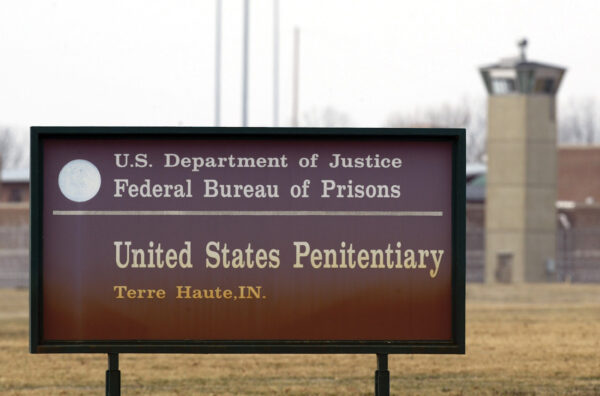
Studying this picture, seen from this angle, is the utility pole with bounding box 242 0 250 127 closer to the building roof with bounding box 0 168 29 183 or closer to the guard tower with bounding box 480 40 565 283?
the guard tower with bounding box 480 40 565 283

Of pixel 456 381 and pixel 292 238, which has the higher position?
pixel 292 238

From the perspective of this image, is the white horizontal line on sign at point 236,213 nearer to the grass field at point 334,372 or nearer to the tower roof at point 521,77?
the grass field at point 334,372

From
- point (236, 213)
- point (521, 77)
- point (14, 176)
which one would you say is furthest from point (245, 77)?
point (14, 176)

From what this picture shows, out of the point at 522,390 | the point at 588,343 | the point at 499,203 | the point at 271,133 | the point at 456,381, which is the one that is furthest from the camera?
the point at 499,203

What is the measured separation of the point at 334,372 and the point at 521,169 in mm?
50279

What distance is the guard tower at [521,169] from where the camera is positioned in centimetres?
6569

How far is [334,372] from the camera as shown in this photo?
56.2 ft

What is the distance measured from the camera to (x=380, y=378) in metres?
10.4

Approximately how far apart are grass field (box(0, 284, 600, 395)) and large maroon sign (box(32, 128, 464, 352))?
4528 millimetres

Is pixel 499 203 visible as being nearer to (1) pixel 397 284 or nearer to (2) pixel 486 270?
(2) pixel 486 270

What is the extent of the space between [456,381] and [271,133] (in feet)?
22.1

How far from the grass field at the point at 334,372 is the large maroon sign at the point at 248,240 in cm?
453

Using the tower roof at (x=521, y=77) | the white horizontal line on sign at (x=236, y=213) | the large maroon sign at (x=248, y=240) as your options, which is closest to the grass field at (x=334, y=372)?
the large maroon sign at (x=248, y=240)

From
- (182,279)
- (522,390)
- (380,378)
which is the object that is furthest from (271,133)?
(522,390)
